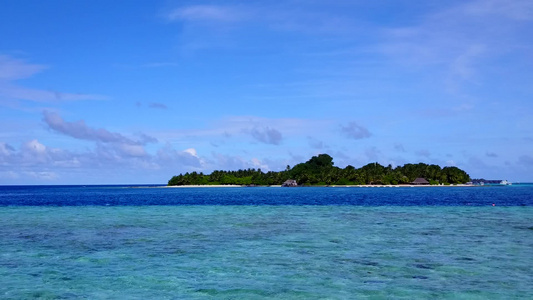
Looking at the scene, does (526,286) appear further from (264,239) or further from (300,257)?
(264,239)

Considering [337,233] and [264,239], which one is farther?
[337,233]

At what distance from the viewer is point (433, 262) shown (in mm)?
25016

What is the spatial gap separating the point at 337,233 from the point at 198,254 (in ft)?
47.6

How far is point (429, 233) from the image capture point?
38.8 metres

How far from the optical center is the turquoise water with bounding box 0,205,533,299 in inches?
753

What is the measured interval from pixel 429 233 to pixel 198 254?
2060cm

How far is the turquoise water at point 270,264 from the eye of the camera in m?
19.1

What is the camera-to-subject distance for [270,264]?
25.0 meters

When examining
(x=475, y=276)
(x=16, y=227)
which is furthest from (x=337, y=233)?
(x=16, y=227)

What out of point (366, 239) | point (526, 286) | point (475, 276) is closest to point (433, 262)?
point (475, 276)

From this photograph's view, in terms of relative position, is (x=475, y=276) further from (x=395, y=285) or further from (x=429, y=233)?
(x=429, y=233)

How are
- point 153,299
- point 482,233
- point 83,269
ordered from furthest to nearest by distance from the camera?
point 482,233 → point 83,269 → point 153,299

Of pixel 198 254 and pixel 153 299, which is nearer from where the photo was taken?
pixel 153 299

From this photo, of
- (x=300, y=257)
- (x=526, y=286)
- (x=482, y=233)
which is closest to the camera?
(x=526, y=286)
